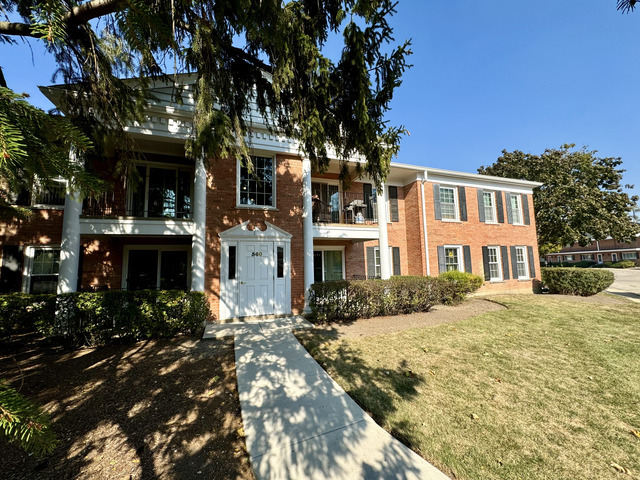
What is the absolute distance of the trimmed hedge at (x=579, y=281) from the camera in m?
13.5

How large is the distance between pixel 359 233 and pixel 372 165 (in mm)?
5674

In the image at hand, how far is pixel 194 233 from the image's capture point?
8.12 m

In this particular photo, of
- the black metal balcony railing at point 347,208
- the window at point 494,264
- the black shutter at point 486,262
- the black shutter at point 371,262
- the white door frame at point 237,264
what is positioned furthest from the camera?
the window at point 494,264

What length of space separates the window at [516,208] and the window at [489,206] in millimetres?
1634

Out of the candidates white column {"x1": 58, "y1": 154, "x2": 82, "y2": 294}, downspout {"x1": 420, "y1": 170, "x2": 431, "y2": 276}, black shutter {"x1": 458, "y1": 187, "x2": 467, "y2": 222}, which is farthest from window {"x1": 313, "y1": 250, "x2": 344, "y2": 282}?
white column {"x1": 58, "y1": 154, "x2": 82, "y2": 294}

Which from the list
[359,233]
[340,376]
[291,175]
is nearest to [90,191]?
[340,376]

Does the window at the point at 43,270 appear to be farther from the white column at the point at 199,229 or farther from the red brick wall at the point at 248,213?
the red brick wall at the point at 248,213

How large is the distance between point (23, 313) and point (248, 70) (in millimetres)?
7545

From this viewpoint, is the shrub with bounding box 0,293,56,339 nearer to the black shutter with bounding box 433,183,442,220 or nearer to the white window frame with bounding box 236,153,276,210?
the white window frame with bounding box 236,153,276,210

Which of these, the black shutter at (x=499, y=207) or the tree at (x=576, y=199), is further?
the tree at (x=576, y=199)

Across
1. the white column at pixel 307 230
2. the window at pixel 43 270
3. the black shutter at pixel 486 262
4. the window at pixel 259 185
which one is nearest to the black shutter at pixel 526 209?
the black shutter at pixel 486 262

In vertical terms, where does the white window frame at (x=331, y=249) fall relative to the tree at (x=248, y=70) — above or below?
below

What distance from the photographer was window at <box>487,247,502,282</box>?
15034mm

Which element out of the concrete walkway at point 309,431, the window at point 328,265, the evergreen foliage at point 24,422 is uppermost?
the window at point 328,265
